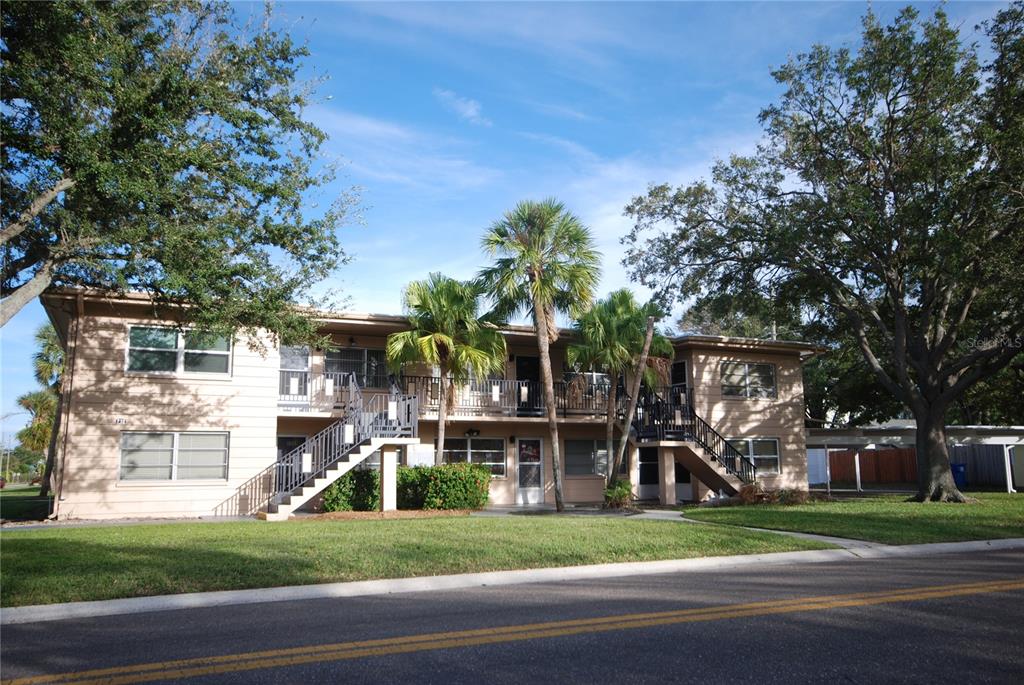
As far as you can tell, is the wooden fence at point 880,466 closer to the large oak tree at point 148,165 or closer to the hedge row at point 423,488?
the hedge row at point 423,488

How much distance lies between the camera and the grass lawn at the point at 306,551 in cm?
886

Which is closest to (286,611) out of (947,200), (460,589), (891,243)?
(460,589)

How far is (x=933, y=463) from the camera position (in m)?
22.5

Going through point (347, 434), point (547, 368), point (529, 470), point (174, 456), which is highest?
point (547, 368)

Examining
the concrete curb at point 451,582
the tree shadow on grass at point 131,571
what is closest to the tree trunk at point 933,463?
the concrete curb at point 451,582

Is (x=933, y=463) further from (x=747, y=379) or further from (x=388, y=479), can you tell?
(x=388, y=479)

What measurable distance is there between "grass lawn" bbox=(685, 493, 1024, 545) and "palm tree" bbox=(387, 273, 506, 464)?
6.88 m

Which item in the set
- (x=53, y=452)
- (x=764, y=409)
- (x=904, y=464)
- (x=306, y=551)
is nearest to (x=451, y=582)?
(x=306, y=551)

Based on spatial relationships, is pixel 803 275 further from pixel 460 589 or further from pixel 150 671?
pixel 150 671

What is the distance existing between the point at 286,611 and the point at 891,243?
66.3 ft

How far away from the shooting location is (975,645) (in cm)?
602

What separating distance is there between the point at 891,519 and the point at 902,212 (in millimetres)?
8549

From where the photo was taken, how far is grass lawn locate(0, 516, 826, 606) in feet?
29.1

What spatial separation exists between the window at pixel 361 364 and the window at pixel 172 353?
123 inches
